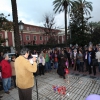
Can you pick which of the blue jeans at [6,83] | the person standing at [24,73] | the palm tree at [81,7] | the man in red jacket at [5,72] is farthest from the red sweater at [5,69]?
the palm tree at [81,7]

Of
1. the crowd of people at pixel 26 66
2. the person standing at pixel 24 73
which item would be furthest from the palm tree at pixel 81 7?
the person standing at pixel 24 73

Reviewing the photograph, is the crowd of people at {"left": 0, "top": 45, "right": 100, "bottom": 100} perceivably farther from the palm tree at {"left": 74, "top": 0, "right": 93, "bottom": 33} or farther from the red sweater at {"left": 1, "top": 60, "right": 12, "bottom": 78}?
the palm tree at {"left": 74, "top": 0, "right": 93, "bottom": 33}

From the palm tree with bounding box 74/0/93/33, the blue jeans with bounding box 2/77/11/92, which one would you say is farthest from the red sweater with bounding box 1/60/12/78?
the palm tree with bounding box 74/0/93/33

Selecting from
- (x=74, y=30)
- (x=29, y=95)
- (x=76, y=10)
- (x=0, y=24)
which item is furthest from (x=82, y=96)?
(x=76, y=10)

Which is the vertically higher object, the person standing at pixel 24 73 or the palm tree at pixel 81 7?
the palm tree at pixel 81 7

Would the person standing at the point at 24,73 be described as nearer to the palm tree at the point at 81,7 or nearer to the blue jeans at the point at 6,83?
the blue jeans at the point at 6,83

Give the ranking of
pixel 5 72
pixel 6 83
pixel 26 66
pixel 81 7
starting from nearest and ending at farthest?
pixel 26 66, pixel 5 72, pixel 6 83, pixel 81 7

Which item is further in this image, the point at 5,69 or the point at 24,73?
the point at 5,69

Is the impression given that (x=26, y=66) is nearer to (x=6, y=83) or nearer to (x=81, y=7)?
(x=6, y=83)

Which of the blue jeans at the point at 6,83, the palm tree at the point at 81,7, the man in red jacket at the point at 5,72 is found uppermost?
the palm tree at the point at 81,7

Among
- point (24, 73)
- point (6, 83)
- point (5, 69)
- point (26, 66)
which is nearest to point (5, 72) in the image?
point (5, 69)

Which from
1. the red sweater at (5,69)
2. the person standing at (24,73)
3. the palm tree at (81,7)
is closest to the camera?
the person standing at (24,73)

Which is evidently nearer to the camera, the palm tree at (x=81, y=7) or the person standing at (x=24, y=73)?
the person standing at (x=24, y=73)

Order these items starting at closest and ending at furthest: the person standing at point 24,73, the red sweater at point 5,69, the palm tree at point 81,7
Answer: the person standing at point 24,73
the red sweater at point 5,69
the palm tree at point 81,7
